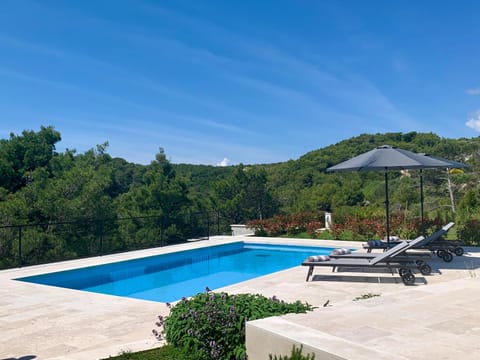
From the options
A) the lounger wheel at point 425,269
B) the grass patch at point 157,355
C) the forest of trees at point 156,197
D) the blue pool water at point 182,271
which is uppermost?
the forest of trees at point 156,197

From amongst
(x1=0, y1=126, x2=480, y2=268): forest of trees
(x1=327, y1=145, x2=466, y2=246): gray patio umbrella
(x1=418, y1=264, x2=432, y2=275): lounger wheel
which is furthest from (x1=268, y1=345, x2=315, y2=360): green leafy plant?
(x1=0, y1=126, x2=480, y2=268): forest of trees

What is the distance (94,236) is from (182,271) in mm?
5233

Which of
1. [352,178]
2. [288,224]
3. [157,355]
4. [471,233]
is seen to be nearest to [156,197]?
[288,224]

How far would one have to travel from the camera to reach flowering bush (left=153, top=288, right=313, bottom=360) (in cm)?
380

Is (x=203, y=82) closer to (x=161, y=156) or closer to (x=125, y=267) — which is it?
(x=161, y=156)

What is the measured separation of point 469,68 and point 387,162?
13.6 metres

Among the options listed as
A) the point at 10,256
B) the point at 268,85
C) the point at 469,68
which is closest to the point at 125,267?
the point at 10,256

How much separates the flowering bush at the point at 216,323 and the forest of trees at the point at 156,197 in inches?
310

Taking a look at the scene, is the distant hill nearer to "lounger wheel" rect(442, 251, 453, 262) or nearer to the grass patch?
"lounger wheel" rect(442, 251, 453, 262)

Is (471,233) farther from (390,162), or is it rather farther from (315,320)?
(315,320)

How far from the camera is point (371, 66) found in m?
20.0

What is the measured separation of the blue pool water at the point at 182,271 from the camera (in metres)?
9.87

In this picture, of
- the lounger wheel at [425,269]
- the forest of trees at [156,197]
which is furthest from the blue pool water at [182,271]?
the lounger wheel at [425,269]

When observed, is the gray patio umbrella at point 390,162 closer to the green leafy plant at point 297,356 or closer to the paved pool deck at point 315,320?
the paved pool deck at point 315,320
